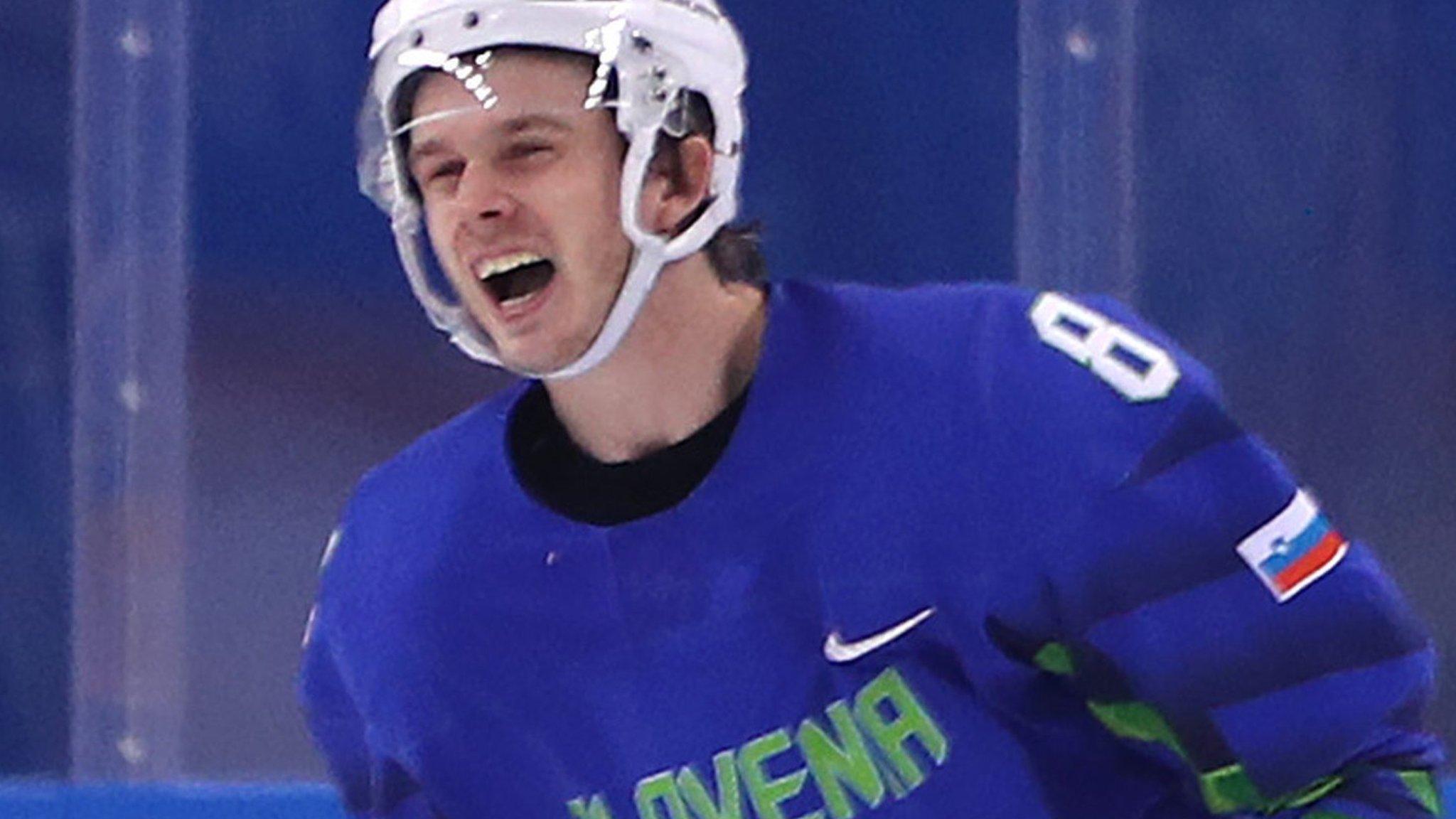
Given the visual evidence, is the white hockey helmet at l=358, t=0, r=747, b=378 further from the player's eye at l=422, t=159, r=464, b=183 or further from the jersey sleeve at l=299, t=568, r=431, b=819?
the jersey sleeve at l=299, t=568, r=431, b=819

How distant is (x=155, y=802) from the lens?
7.91ft

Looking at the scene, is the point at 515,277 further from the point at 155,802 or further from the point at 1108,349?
the point at 155,802

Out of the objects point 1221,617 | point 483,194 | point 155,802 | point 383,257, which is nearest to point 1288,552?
point 1221,617

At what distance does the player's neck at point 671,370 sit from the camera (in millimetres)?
1601

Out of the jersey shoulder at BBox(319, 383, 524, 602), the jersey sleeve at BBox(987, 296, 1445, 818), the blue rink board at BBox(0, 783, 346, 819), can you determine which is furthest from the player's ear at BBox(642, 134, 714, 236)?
the blue rink board at BBox(0, 783, 346, 819)

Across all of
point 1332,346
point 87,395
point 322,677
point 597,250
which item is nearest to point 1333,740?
point 597,250

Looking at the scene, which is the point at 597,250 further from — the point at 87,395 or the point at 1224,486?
the point at 87,395

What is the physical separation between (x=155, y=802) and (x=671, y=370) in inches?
37.3

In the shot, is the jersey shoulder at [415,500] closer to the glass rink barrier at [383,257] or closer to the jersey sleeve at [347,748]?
the jersey sleeve at [347,748]

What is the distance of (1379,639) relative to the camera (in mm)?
1547

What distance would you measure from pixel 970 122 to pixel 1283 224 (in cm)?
26

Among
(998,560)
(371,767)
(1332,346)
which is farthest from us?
(1332,346)

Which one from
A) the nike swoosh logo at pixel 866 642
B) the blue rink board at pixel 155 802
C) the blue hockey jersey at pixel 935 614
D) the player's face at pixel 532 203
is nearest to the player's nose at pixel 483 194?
the player's face at pixel 532 203

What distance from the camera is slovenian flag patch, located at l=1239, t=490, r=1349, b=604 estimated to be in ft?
5.00
